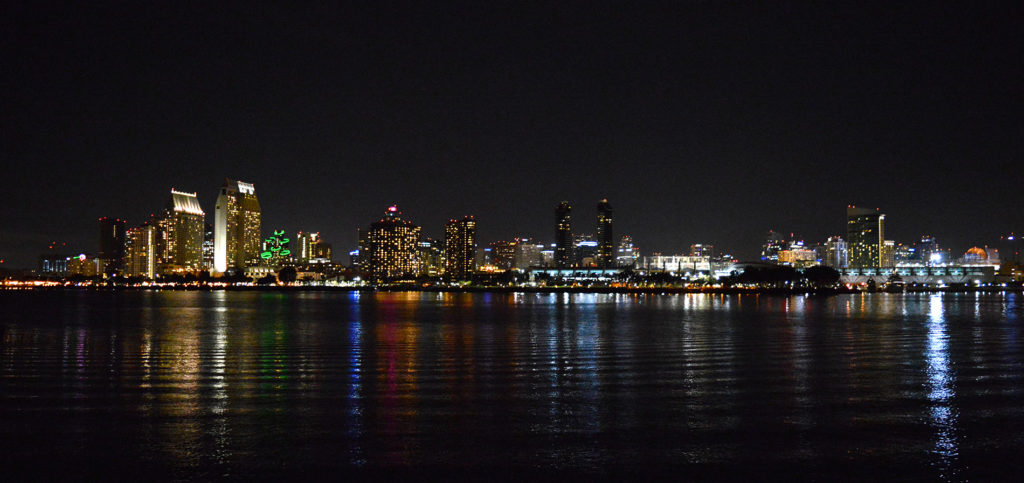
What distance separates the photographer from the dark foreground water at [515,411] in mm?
10617

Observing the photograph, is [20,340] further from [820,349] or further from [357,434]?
[820,349]

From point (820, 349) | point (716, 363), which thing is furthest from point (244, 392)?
point (820, 349)

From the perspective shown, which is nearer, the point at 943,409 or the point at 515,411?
the point at 515,411

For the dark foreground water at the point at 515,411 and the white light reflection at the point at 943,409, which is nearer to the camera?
the dark foreground water at the point at 515,411

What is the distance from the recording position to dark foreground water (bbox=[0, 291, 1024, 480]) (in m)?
10.6

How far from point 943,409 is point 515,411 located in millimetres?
8244

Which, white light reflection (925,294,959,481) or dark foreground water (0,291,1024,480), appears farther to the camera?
white light reflection (925,294,959,481)

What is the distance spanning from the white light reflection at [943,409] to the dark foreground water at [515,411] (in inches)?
2.2

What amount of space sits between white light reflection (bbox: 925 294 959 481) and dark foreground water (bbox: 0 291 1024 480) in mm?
55

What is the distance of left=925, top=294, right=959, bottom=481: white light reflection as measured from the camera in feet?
35.3

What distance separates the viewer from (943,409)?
1510cm

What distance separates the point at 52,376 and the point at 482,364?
11781mm

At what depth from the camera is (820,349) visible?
29.0m

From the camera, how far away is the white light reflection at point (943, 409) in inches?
423
